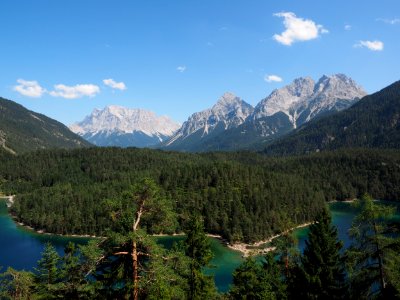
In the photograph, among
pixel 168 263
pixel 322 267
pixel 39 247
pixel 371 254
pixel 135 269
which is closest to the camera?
pixel 135 269

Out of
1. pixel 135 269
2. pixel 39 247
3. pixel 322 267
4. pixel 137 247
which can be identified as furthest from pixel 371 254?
pixel 39 247

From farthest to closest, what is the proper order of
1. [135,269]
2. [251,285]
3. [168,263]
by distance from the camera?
[251,285], [168,263], [135,269]

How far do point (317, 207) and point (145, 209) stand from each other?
172m

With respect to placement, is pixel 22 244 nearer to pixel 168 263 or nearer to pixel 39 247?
pixel 39 247

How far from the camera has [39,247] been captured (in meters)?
133

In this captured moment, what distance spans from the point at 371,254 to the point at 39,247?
13030 centimetres

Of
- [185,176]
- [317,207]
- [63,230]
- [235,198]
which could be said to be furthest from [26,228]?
[317,207]

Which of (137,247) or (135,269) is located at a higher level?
(137,247)

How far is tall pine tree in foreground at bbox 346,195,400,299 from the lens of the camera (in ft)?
82.5

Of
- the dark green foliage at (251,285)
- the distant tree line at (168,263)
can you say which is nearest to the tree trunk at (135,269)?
the distant tree line at (168,263)

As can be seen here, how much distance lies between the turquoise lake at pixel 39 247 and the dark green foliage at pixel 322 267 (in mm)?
50576

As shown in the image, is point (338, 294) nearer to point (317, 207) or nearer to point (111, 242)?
point (111, 242)

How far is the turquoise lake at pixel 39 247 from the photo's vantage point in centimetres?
10636

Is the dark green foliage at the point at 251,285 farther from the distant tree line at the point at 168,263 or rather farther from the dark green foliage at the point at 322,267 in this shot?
the dark green foliage at the point at 322,267
